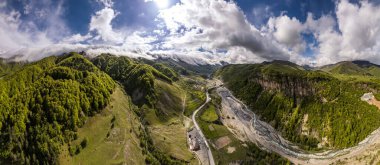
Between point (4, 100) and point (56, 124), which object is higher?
point (4, 100)

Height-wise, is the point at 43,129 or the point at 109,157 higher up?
the point at 43,129

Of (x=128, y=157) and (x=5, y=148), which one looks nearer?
(x=5, y=148)

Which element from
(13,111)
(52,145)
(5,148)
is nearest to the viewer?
(5,148)

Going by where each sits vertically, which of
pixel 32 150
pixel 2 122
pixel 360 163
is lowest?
pixel 360 163

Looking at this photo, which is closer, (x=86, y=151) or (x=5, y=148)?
(x=5, y=148)

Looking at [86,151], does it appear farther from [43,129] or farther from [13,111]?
[13,111]

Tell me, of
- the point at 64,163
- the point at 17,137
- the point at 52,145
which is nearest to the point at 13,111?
the point at 17,137

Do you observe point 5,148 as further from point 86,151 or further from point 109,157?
point 109,157

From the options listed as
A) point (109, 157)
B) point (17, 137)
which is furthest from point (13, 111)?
point (109, 157)

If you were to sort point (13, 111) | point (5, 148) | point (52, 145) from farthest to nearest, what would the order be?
1. point (13, 111)
2. point (52, 145)
3. point (5, 148)
